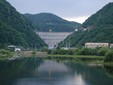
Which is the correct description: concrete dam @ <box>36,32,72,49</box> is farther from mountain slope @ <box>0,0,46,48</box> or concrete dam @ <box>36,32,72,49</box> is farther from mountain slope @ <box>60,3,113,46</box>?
mountain slope @ <box>60,3,113,46</box>

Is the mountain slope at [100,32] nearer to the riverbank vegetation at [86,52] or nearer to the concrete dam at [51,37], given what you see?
the riverbank vegetation at [86,52]

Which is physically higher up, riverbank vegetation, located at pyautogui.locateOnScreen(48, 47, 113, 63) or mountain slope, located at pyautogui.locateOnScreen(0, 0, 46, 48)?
mountain slope, located at pyautogui.locateOnScreen(0, 0, 46, 48)

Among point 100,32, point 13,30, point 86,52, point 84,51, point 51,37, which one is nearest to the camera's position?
point 86,52

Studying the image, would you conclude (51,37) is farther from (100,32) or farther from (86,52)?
(86,52)

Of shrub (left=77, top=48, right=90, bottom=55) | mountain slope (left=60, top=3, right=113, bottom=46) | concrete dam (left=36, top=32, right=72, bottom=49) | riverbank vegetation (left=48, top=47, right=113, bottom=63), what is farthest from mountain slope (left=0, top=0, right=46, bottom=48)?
concrete dam (left=36, top=32, right=72, bottom=49)

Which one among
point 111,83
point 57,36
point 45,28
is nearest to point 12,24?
point 57,36

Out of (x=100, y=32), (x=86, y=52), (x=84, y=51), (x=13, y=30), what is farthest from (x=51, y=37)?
(x=86, y=52)

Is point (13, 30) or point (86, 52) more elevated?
point (13, 30)

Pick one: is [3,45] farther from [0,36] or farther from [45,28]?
[45,28]
